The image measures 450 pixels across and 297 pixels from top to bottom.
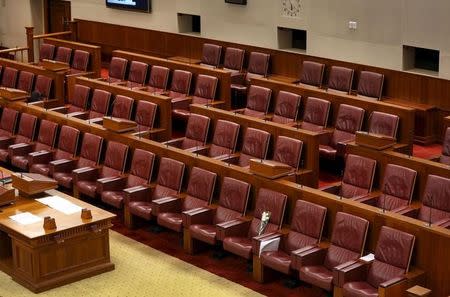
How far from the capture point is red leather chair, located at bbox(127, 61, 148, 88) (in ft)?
26.1

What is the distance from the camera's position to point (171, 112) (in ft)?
22.6

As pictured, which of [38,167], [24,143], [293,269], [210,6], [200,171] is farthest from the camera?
[210,6]

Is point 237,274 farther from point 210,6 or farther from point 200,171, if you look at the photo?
point 210,6

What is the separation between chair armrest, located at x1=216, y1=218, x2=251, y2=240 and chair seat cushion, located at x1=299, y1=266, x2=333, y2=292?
22.3 inches

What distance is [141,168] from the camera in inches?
230

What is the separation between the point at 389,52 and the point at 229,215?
2489mm

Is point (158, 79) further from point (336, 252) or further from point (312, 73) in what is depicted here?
point (336, 252)

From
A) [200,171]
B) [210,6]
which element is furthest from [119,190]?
[210,6]

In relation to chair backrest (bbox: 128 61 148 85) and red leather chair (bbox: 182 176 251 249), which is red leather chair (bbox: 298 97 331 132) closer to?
red leather chair (bbox: 182 176 251 249)

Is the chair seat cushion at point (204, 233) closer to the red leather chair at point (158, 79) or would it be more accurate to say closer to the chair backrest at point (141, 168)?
the chair backrest at point (141, 168)

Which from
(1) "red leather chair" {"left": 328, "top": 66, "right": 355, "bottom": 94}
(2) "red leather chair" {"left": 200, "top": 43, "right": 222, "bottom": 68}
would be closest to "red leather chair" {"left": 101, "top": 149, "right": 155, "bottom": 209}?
(1) "red leather chair" {"left": 328, "top": 66, "right": 355, "bottom": 94}

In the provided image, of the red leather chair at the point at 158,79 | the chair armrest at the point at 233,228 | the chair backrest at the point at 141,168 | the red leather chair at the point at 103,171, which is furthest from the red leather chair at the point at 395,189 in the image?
the red leather chair at the point at 158,79

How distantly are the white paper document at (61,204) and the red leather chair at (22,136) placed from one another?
1.57m

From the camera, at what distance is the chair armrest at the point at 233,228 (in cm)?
507
